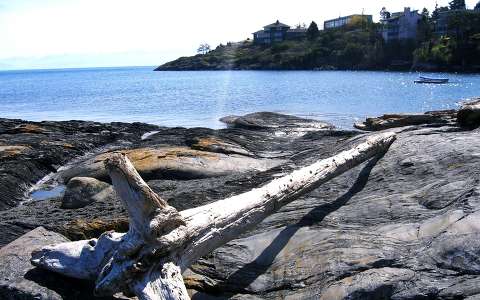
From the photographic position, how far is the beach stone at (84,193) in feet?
36.5

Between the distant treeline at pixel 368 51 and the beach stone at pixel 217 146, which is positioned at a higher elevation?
the distant treeline at pixel 368 51

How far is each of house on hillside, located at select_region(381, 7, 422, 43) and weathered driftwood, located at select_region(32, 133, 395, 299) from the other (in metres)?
107

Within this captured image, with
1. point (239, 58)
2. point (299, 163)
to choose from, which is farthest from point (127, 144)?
point (239, 58)

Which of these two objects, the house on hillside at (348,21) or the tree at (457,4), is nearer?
the tree at (457,4)

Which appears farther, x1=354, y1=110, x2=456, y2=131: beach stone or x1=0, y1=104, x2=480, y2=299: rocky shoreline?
x1=354, y1=110, x2=456, y2=131: beach stone

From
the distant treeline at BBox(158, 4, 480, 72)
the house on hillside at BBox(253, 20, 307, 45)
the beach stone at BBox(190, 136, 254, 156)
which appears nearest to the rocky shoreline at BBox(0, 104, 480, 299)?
the beach stone at BBox(190, 136, 254, 156)

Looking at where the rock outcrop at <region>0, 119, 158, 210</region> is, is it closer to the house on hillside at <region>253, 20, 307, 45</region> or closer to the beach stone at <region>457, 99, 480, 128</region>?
the beach stone at <region>457, 99, 480, 128</region>

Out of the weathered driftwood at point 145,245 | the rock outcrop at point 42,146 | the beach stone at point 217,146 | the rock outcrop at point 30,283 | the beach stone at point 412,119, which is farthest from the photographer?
the beach stone at point 217,146

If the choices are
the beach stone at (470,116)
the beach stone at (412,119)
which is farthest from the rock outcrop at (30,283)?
the beach stone at (412,119)

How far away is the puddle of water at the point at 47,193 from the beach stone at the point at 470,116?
30.8 feet

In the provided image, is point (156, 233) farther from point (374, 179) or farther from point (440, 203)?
point (374, 179)

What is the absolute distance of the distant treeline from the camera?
87688 mm

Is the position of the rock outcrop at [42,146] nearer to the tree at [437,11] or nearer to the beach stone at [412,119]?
the beach stone at [412,119]

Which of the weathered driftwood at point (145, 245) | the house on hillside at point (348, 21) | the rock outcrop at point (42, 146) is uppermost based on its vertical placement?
the house on hillside at point (348, 21)
